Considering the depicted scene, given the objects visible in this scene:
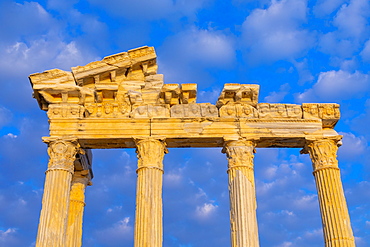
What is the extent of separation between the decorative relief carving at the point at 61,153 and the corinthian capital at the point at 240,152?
712 centimetres

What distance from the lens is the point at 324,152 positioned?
22484mm

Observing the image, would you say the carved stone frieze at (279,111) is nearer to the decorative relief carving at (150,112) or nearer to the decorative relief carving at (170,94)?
the decorative relief carving at (170,94)

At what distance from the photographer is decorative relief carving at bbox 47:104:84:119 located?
22.7m

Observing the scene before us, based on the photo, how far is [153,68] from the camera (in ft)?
80.0

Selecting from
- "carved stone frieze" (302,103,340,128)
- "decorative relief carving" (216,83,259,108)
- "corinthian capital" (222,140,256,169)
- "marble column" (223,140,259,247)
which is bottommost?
"marble column" (223,140,259,247)

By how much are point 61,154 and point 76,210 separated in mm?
4684

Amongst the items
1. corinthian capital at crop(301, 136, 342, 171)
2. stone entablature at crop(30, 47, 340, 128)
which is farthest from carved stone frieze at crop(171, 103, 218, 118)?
corinthian capital at crop(301, 136, 342, 171)

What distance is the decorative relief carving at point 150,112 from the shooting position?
2305cm

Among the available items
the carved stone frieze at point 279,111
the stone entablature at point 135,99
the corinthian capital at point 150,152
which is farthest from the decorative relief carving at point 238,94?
the corinthian capital at point 150,152

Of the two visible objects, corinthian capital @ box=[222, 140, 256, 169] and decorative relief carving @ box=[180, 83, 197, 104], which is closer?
corinthian capital @ box=[222, 140, 256, 169]

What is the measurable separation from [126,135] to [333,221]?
32.7ft

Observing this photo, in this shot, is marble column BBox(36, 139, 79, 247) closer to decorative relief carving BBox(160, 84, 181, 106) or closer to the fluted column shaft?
the fluted column shaft

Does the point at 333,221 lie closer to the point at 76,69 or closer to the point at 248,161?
the point at 248,161

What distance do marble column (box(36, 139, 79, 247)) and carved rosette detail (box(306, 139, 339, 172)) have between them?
11.0 m
